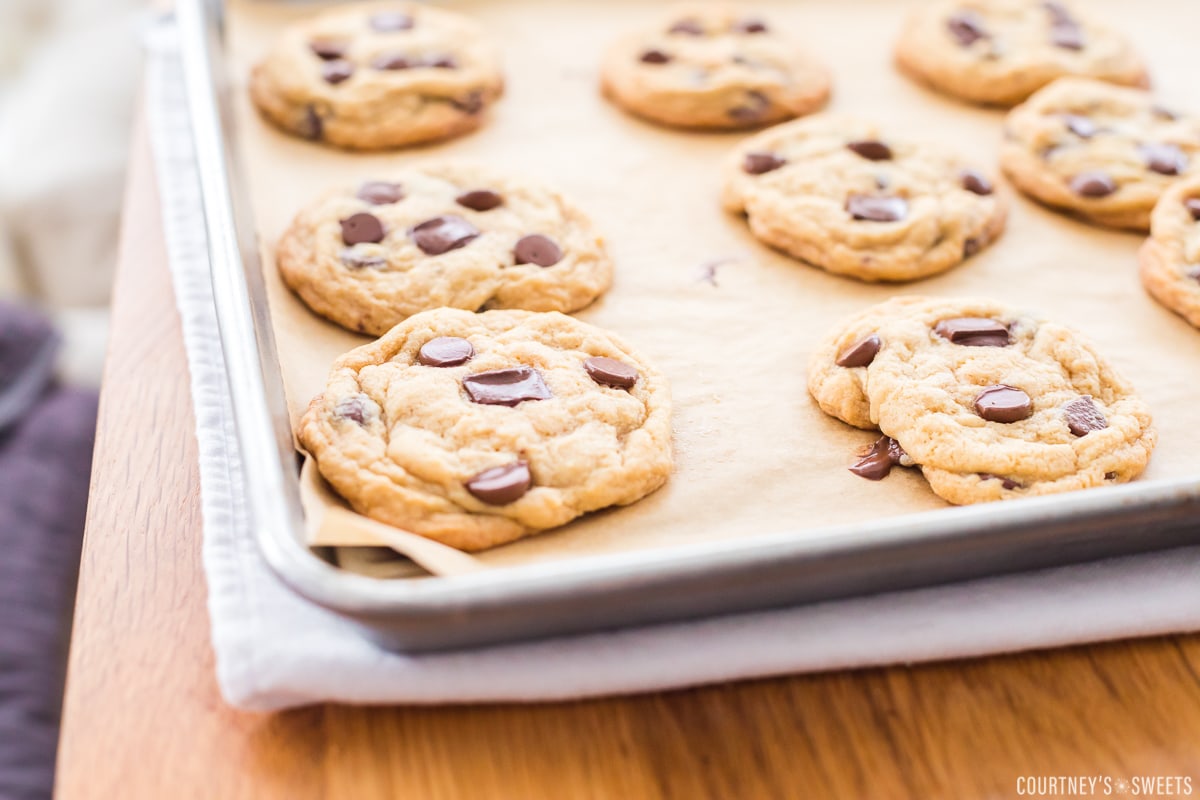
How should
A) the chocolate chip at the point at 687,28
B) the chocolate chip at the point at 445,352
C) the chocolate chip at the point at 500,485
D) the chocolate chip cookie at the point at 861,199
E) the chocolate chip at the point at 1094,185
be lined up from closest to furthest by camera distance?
the chocolate chip at the point at 500,485
the chocolate chip at the point at 445,352
the chocolate chip cookie at the point at 861,199
the chocolate chip at the point at 1094,185
the chocolate chip at the point at 687,28

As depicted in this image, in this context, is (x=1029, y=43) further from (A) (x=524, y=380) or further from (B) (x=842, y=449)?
(A) (x=524, y=380)

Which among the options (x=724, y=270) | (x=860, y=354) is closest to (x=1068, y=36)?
(x=724, y=270)

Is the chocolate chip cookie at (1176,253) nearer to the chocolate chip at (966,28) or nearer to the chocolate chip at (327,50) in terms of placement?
the chocolate chip at (966,28)

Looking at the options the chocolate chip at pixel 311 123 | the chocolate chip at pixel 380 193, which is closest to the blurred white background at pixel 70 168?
the chocolate chip at pixel 311 123

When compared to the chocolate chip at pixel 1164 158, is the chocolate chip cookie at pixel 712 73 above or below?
below

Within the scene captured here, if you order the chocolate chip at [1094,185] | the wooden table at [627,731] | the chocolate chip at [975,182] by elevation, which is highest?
the chocolate chip at [1094,185]

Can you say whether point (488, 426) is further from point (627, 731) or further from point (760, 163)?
point (760, 163)
